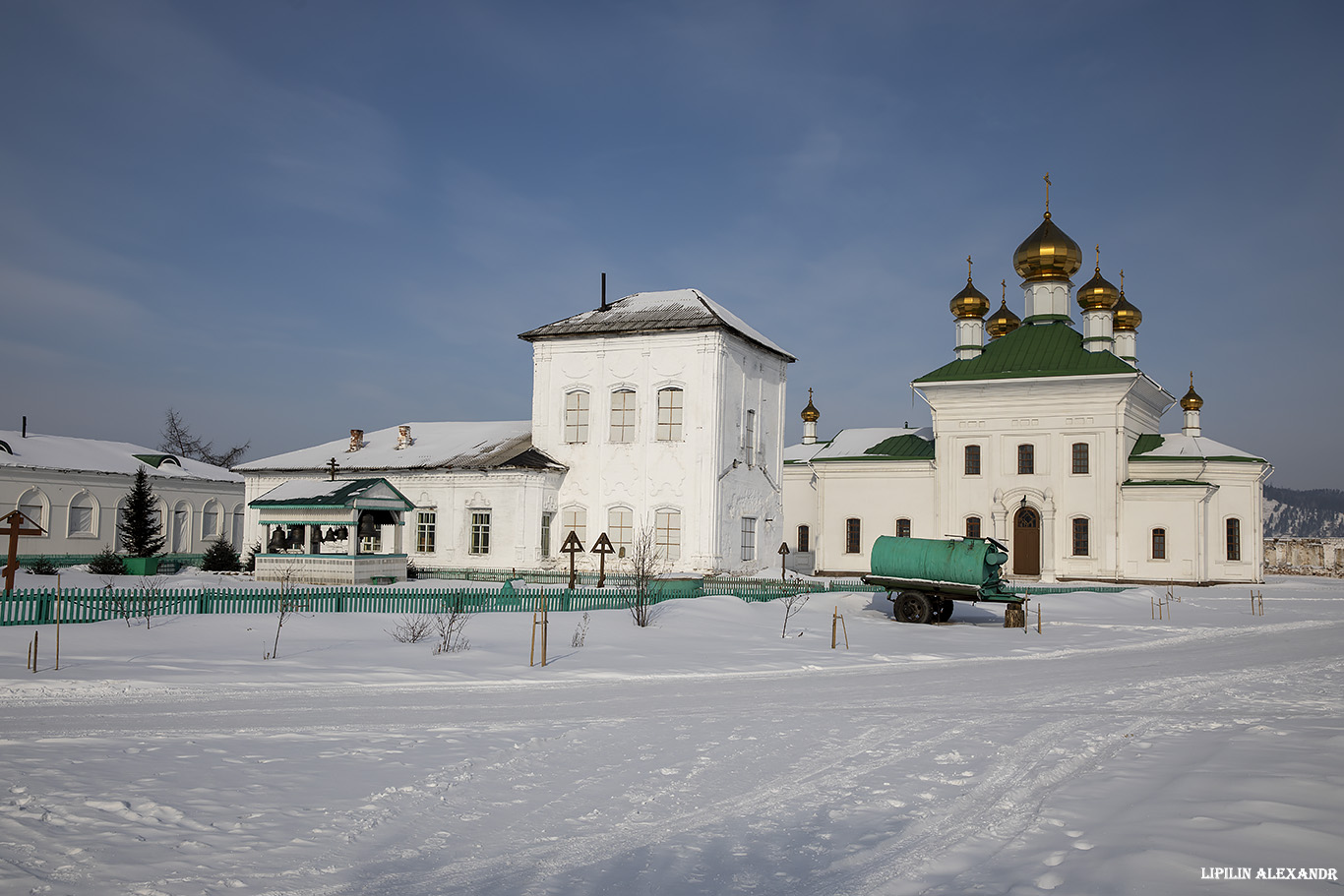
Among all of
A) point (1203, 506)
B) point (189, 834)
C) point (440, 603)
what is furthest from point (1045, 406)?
point (189, 834)

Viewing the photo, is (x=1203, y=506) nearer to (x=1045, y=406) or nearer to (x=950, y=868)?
(x=1045, y=406)

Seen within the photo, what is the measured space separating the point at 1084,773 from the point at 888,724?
7.88 ft

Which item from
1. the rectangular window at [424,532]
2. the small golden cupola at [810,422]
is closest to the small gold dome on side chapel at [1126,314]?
the small golden cupola at [810,422]

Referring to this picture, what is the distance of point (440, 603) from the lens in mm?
19734

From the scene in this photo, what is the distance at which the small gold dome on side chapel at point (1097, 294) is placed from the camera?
39.8m

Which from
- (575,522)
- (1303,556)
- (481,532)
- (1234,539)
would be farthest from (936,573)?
(1303,556)

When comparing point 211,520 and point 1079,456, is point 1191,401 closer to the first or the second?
point 1079,456

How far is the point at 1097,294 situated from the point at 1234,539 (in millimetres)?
10652

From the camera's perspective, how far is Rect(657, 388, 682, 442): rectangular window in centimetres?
2977

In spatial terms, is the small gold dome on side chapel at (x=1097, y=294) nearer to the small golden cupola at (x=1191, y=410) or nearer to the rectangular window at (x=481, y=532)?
the small golden cupola at (x=1191, y=410)

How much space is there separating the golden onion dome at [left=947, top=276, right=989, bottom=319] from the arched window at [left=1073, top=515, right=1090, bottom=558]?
10.9 m

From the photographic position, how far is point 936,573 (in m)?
22.4

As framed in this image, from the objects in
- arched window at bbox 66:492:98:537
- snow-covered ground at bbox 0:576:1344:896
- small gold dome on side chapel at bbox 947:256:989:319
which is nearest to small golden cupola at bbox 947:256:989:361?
small gold dome on side chapel at bbox 947:256:989:319

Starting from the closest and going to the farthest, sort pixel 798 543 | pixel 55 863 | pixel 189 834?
pixel 55 863, pixel 189 834, pixel 798 543
